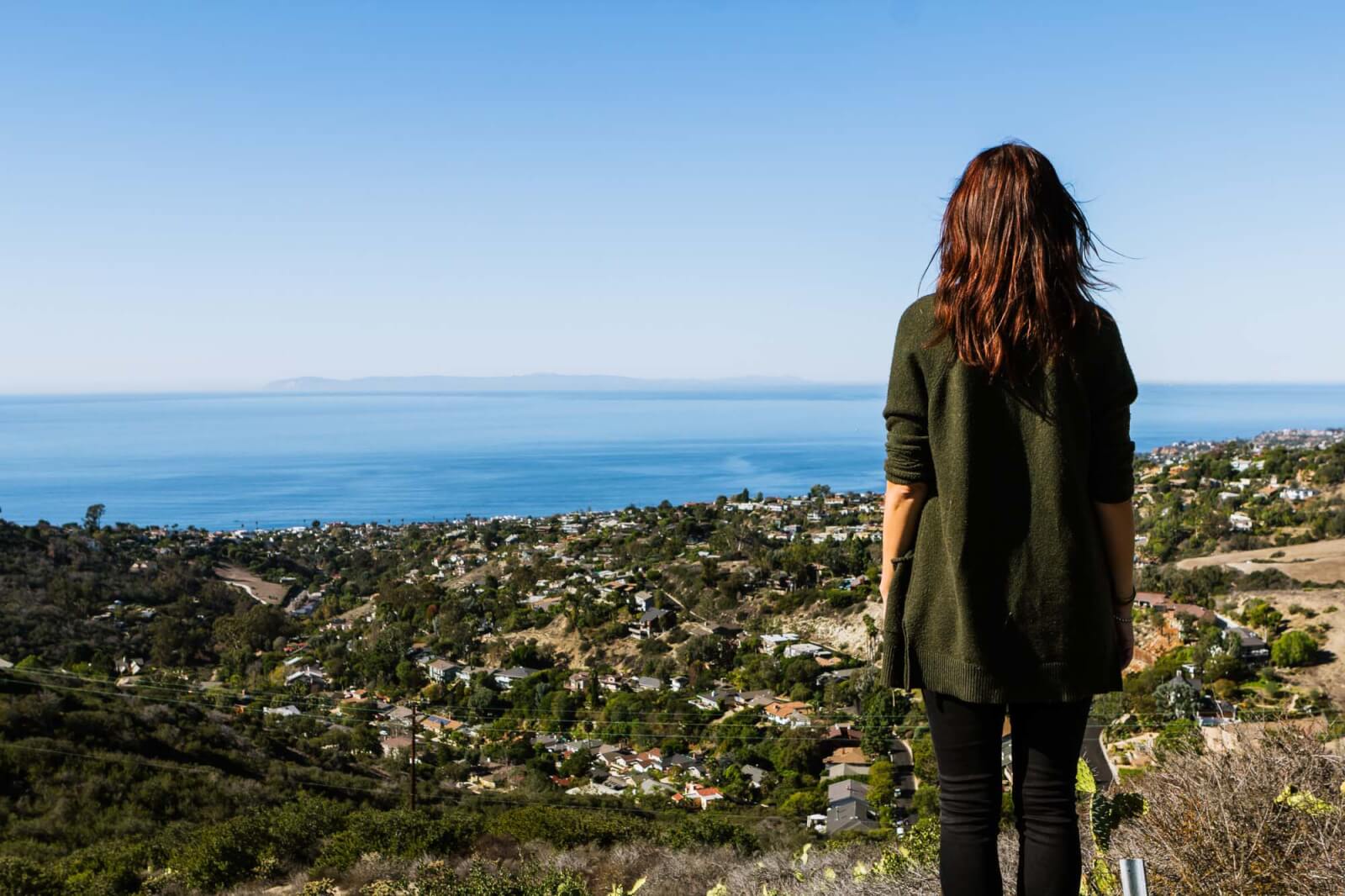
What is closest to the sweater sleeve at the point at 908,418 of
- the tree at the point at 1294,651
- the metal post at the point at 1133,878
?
the metal post at the point at 1133,878

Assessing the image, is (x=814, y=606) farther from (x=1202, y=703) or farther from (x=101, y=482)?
(x=101, y=482)

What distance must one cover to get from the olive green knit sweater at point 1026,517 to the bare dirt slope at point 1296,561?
20.4 meters

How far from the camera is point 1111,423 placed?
120 centimetres

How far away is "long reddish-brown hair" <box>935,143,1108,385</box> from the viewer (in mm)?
1161

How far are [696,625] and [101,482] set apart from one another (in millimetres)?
65683

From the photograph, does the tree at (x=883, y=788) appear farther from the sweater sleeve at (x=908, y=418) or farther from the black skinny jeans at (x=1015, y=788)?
the sweater sleeve at (x=908, y=418)

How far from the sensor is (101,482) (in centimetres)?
6931

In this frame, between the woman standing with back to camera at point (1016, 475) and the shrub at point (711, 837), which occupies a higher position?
the woman standing with back to camera at point (1016, 475)

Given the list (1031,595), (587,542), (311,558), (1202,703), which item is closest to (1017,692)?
(1031,595)

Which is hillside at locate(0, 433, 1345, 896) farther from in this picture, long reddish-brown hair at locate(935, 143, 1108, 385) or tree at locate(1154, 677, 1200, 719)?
long reddish-brown hair at locate(935, 143, 1108, 385)

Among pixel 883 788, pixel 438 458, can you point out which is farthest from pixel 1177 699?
pixel 438 458

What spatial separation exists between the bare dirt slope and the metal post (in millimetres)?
20144

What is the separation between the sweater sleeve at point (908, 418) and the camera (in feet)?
4.02

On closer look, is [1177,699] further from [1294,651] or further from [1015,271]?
[1015,271]
